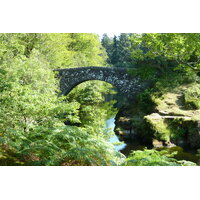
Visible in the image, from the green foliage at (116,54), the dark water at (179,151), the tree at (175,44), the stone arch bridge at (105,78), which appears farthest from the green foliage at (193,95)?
the green foliage at (116,54)

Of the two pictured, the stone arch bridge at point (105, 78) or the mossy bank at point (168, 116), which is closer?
the mossy bank at point (168, 116)

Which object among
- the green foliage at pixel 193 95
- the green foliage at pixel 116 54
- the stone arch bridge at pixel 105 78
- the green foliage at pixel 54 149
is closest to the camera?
the green foliage at pixel 54 149

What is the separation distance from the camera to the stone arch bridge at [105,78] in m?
11.4

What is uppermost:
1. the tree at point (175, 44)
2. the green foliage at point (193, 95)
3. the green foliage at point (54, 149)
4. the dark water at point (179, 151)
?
→ the tree at point (175, 44)

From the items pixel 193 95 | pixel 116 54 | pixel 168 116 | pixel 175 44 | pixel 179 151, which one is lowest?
pixel 179 151

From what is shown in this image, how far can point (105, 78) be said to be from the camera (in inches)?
501

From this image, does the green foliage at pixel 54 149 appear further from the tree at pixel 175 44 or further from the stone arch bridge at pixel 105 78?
the stone arch bridge at pixel 105 78

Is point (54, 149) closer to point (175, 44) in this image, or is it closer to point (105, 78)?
point (175, 44)

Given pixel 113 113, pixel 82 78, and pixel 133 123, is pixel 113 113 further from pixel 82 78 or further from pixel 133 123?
pixel 82 78

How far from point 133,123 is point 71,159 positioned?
16.3 ft

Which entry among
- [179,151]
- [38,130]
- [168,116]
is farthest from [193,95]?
[38,130]

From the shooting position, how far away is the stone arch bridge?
11.4m
